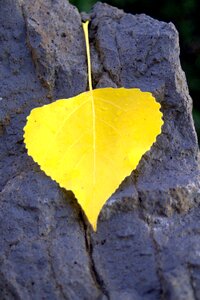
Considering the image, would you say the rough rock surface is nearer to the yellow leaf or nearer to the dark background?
the yellow leaf

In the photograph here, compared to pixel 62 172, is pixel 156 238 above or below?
below

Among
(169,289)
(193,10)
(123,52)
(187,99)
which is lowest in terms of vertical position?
(169,289)

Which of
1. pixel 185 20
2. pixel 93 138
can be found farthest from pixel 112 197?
pixel 185 20

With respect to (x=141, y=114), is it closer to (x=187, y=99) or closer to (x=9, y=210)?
(x=187, y=99)

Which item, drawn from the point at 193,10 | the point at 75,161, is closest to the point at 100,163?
the point at 75,161

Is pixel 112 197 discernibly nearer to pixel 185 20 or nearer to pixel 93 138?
pixel 93 138

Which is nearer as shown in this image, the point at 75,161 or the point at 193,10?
the point at 75,161

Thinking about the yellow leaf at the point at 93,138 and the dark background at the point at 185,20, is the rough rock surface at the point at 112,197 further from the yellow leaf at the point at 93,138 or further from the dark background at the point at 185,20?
the dark background at the point at 185,20
